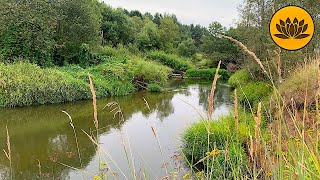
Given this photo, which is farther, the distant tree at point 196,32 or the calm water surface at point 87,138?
the distant tree at point 196,32

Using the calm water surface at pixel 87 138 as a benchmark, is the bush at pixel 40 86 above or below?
above

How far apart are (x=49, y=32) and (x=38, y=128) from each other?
7359 mm

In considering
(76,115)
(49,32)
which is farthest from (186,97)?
(49,32)

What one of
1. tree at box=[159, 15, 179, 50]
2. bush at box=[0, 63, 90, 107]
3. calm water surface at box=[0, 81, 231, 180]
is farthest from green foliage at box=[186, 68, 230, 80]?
bush at box=[0, 63, 90, 107]

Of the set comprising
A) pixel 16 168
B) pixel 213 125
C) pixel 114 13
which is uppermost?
pixel 114 13

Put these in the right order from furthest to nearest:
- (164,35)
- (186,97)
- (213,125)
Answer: (164,35)
(186,97)
(213,125)

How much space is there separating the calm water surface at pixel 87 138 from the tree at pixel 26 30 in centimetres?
401

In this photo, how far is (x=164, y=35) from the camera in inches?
1347

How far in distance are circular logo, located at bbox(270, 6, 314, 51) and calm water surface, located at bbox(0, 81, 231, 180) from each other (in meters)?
1.92

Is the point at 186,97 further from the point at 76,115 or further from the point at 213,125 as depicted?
the point at 213,125

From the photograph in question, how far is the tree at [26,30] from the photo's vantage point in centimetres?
1452

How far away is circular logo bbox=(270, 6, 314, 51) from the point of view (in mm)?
1944

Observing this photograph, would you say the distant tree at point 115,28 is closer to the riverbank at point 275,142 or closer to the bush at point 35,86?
the bush at point 35,86

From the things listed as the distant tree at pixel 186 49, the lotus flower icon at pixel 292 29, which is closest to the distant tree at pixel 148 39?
the distant tree at pixel 186 49
